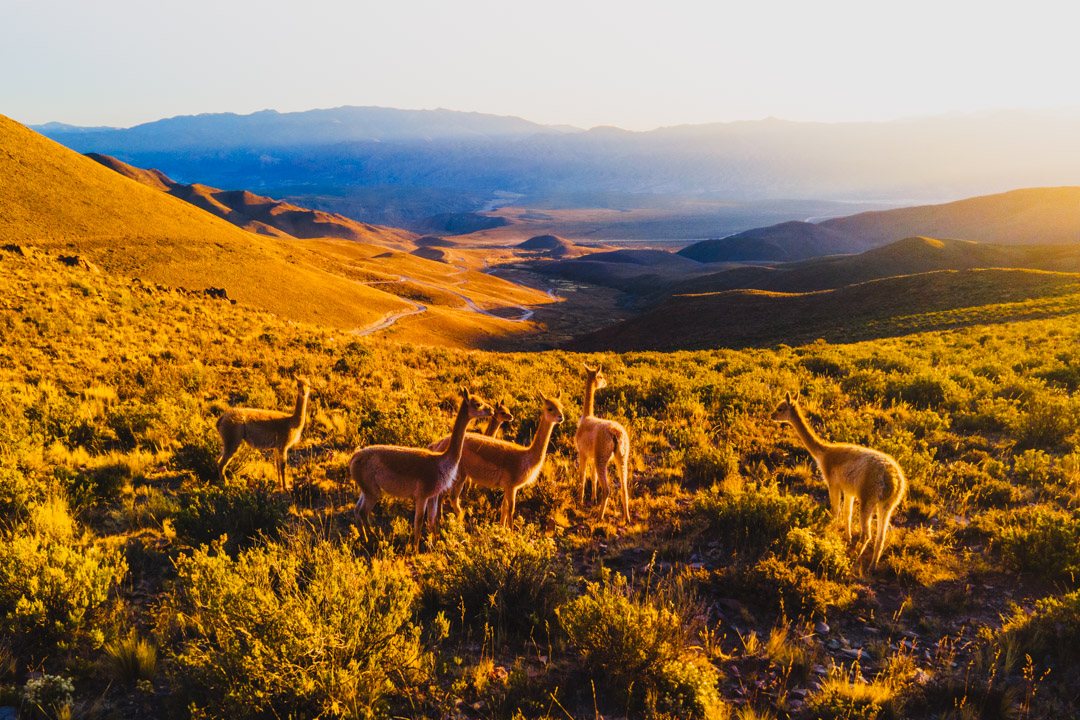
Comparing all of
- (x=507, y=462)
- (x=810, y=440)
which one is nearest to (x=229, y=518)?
(x=507, y=462)

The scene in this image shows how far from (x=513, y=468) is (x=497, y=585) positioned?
174cm

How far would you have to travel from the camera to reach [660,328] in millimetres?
49094

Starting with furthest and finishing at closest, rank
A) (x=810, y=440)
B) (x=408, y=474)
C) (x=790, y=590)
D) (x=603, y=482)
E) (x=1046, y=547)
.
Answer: (x=603, y=482) < (x=810, y=440) < (x=408, y=474) < (x=1046, y=547) < (x=790, y=590)

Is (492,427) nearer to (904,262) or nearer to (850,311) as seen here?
(850,311)

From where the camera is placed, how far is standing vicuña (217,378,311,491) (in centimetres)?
736

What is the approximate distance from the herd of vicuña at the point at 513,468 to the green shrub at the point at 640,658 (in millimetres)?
2181

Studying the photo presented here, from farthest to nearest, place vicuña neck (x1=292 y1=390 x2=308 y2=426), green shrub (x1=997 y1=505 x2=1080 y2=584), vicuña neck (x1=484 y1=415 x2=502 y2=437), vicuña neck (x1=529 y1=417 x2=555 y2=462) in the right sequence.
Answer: vicuña neck (x1=292 y1=390 x2=308 y2=426) < vicuña neck (x1=484 y1=415 x2=502 y2=437) < vicuña neck (x1=529 y1=417 x2=555 y2=462) < green shrub (x1=997 y1=505 x2=1080 y2=584)

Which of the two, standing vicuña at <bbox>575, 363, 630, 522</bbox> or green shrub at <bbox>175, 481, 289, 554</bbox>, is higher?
standing vicuña at <bbox>575, 363, 630, 522</bbox>

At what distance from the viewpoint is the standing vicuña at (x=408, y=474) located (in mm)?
5695

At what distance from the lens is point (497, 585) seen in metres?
4.60

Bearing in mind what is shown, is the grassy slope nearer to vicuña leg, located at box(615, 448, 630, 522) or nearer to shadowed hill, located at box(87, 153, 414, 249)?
vicuña leg, located at box(615, 448, 630, 522)

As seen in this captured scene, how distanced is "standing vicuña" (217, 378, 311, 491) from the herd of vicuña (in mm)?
33

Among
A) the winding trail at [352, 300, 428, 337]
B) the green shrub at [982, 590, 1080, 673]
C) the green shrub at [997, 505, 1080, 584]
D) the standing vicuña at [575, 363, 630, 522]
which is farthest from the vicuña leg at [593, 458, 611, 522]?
the winding trail at [352, 300, 428, 337]

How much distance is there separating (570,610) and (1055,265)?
79.7 meters
